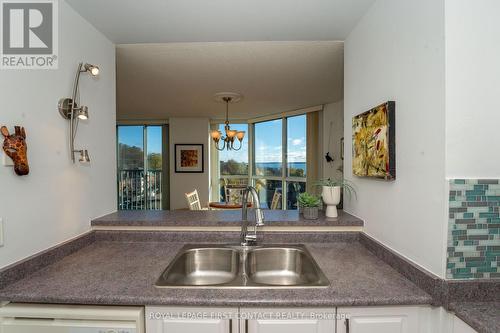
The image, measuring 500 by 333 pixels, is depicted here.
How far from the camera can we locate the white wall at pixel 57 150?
3.53 ft

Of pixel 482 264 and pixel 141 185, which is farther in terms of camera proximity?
pixel 141 185

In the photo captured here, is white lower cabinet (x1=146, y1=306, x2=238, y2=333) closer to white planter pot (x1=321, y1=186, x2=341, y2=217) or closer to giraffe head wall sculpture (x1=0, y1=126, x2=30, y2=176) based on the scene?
giraffe head wall sculpture (x1=0, y1=126, x2=30, y2=176)

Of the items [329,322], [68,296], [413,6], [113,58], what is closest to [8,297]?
[68,296]

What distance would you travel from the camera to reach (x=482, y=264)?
90cm

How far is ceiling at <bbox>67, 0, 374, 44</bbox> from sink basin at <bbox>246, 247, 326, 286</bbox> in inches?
54.3

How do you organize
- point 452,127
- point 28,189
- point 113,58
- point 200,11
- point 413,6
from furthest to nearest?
1. point 113,58
2. point 200,11
3. point 28,189
4. point 413,6
5. point 452,127

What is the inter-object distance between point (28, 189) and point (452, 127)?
5.81ft

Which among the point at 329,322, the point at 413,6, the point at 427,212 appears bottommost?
the point at 329,322

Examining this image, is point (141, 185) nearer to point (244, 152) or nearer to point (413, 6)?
point (244, 152)

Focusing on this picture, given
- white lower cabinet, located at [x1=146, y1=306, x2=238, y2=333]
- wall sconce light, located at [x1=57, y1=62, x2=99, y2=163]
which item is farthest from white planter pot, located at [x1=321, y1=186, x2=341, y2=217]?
wall sconce light, located at [x1=57, y1=62, x2=99, y2=163]

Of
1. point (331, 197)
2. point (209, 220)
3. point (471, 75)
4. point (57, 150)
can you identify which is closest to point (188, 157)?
point (209, 220)

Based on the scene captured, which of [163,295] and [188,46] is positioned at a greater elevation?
[188,46]

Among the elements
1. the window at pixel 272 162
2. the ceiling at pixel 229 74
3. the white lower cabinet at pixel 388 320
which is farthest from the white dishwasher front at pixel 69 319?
the window at pixel 272 162

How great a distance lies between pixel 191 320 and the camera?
96cm
